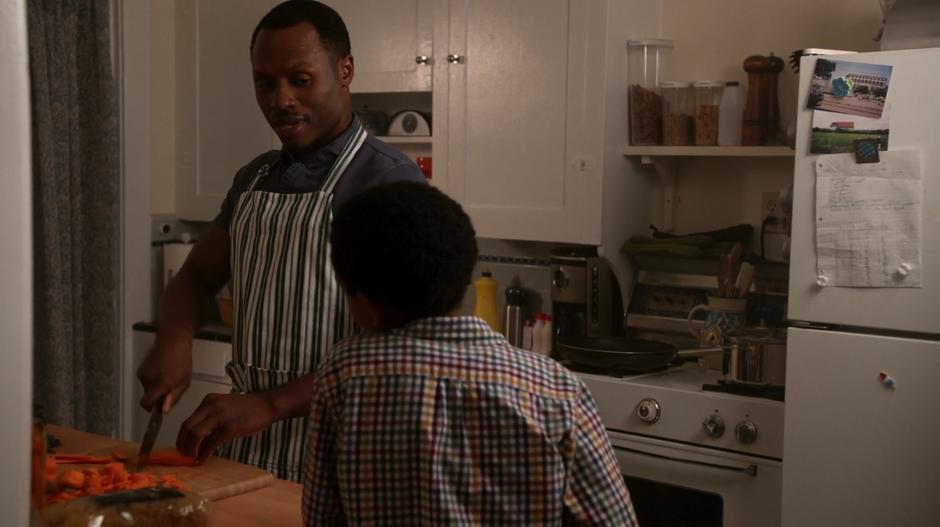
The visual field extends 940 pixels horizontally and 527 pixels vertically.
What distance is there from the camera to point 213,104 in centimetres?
368

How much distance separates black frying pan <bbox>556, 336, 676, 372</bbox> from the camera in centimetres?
276

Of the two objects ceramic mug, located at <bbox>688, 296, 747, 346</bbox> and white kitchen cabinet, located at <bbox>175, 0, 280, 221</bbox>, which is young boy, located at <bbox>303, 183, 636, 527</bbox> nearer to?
ceramic mug, located at <bbox>688, 296, 747, 346</bbox>

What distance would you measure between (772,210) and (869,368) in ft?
2.57

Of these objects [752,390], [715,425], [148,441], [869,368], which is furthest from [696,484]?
[148,441]

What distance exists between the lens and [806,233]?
2377 mm

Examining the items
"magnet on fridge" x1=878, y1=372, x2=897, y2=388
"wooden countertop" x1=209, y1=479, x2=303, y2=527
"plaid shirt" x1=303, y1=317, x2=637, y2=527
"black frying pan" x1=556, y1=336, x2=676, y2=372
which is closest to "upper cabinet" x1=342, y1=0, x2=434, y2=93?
"black frying pan" x1=556, y1=336, x2=676, y2=372

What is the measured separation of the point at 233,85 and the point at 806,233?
204 centimetres

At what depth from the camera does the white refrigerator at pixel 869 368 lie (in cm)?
223

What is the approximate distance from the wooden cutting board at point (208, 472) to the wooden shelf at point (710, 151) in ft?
5.47

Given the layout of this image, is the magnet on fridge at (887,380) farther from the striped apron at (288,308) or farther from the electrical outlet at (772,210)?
the striped apron at (288,308)

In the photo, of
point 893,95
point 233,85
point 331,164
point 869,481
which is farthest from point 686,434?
point 233,85

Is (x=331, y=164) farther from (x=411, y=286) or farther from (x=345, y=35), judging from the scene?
(x=411, y=286)

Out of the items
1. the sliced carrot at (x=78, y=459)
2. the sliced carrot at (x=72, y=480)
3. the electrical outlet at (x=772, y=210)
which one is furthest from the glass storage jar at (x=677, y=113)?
the sliced carrot at (x=72, y=480)

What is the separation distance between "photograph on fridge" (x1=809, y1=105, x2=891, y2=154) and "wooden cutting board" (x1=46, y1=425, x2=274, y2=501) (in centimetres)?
143
